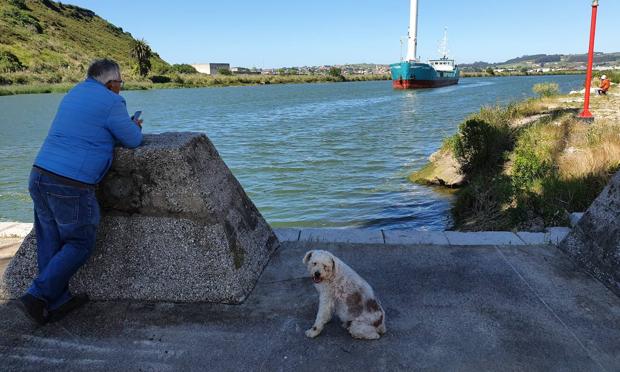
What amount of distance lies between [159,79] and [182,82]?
5030 mm

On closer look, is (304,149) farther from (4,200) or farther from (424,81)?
(424,81)

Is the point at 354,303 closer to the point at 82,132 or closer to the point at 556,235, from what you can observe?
the point at 82,132

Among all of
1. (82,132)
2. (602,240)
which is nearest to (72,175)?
(82,132)

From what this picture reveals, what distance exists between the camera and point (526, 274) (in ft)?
14.7

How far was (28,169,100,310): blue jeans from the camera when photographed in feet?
11.6

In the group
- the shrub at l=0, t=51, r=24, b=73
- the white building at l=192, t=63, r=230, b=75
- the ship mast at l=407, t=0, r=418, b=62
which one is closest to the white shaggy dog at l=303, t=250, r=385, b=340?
the ship mast at l=407, t=0, r=418, b=62

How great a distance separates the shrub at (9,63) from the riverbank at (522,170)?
88358 mm

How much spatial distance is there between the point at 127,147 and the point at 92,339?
4.96ft

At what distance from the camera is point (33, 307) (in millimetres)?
3625

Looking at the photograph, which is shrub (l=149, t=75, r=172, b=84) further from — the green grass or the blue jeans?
the blue jeans

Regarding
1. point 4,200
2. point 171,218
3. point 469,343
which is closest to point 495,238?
point 469,343

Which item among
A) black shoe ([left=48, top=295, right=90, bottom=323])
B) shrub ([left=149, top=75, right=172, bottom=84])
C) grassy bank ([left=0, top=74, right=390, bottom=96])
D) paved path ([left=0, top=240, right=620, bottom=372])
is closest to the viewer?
paved path ([left=0, top=240, right=620, bottom=372])

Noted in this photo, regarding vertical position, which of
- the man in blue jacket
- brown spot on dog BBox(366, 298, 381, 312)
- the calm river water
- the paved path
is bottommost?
the calm river water

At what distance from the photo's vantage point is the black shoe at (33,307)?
143 inches
